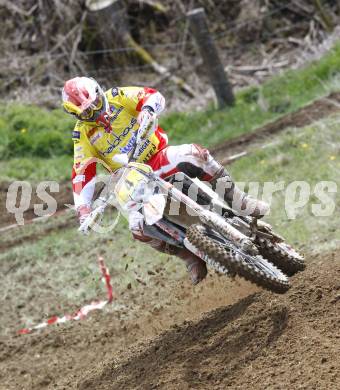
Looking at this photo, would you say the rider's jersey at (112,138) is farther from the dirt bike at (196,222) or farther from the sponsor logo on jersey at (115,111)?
the dirt bike at (196,222)

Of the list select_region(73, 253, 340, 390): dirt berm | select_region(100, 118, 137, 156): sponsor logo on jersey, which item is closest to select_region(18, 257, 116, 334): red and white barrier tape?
select_region(73, 253, 340, 390): dirt berm

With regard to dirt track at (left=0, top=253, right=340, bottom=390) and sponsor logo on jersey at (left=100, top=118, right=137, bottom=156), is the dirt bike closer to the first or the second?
dirt track at (left=0, top=253, right=340, bottom=390)

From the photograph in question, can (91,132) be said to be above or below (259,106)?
above

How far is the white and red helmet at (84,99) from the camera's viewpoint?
5.95m

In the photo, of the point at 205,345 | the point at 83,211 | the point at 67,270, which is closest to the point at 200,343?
the point at 205,345

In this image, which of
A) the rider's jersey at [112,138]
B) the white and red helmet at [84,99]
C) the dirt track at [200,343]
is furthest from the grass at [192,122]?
the white and red helmet at [84,99]

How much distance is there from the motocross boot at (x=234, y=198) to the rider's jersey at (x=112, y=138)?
625mm

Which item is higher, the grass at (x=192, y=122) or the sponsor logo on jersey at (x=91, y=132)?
the sponsor logo on jersey at (x=91, y=132)

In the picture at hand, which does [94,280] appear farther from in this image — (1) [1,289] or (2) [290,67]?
(2) [290,67]

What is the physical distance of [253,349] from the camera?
527 centimetres

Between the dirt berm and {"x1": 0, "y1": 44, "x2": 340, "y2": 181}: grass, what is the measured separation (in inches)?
269

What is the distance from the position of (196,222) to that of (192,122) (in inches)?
330

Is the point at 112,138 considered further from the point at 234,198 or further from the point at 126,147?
the point at 234,198

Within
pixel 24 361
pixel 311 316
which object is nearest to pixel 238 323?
pixel 311 316
